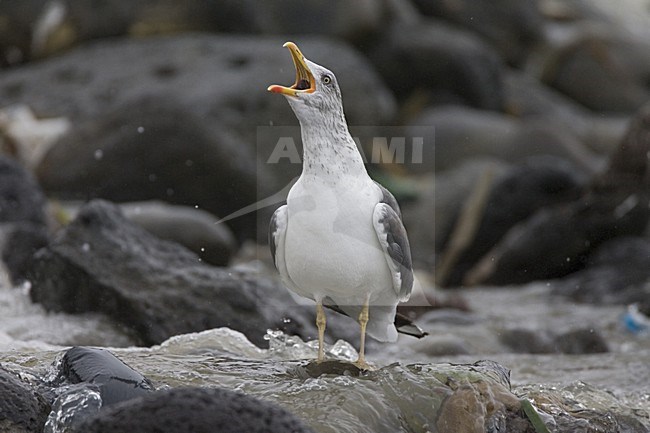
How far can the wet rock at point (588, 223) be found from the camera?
13344 mm

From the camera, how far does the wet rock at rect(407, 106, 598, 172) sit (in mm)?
18141

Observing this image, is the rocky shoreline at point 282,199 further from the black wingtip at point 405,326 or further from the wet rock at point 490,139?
the black wingtip at point 405,326

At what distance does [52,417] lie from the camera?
456cm

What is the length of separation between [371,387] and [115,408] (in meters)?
1.35

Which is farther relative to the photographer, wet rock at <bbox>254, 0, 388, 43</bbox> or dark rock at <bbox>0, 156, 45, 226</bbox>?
wet rock at <bbox>254, 0, 388, 43</bbox>

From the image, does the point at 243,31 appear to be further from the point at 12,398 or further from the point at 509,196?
the point at 12,398

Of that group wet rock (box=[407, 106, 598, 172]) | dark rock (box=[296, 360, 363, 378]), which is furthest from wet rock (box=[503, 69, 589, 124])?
dark rock (box=[296, 360, 363, 378])

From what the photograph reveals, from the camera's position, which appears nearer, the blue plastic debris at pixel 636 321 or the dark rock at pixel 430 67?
the blue plastic debris at pixel 636 321

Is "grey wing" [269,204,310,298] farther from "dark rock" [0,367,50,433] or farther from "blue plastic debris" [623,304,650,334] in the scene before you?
"blue plastic debris" [623,304,650,334]

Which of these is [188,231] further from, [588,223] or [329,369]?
[329,369]

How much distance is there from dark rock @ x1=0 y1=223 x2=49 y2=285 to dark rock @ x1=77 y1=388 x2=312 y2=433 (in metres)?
5.28

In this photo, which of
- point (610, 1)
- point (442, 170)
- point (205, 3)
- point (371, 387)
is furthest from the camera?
point (610, 1)

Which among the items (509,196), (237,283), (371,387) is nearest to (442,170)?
(509,196)

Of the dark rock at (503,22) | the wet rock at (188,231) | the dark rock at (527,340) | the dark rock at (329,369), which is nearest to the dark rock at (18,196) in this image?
the wet rock at (188,231)
